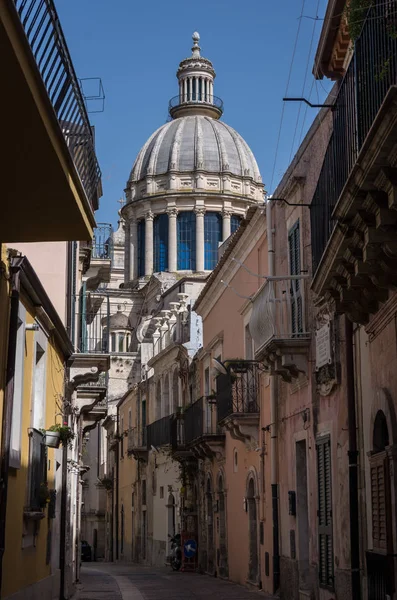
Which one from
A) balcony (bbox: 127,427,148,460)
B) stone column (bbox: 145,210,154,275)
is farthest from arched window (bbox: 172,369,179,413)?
stone column (bbox: 145,210,154,275)

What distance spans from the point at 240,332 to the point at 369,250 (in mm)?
13107

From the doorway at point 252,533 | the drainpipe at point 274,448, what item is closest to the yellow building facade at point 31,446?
the drainpipe at point 274,448

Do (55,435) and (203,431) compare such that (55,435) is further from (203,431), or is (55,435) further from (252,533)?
(203,431)

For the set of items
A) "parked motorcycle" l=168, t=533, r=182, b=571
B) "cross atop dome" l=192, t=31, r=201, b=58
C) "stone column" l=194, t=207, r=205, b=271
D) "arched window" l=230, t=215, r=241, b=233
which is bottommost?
"parked motorcycle" l=168, t=533, r=182, b=571

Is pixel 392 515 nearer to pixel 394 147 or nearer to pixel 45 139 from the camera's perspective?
pixel 394 147

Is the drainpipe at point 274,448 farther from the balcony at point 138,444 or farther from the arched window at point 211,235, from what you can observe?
the arched window at point 211,235

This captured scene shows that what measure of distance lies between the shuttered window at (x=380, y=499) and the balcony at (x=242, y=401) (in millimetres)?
8580

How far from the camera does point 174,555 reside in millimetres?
28859

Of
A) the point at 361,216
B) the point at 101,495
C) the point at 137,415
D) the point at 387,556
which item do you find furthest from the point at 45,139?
the point at 101,495

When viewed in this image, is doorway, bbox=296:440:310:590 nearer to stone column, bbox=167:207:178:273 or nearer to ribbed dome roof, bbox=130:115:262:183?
stone column, bbox=167:207:178:273

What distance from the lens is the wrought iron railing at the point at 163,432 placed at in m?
28.4

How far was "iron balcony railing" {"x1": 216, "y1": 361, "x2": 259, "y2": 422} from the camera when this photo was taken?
1956 cm

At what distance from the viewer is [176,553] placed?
2850 centimetres

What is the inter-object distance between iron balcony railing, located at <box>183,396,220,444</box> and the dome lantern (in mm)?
49333
